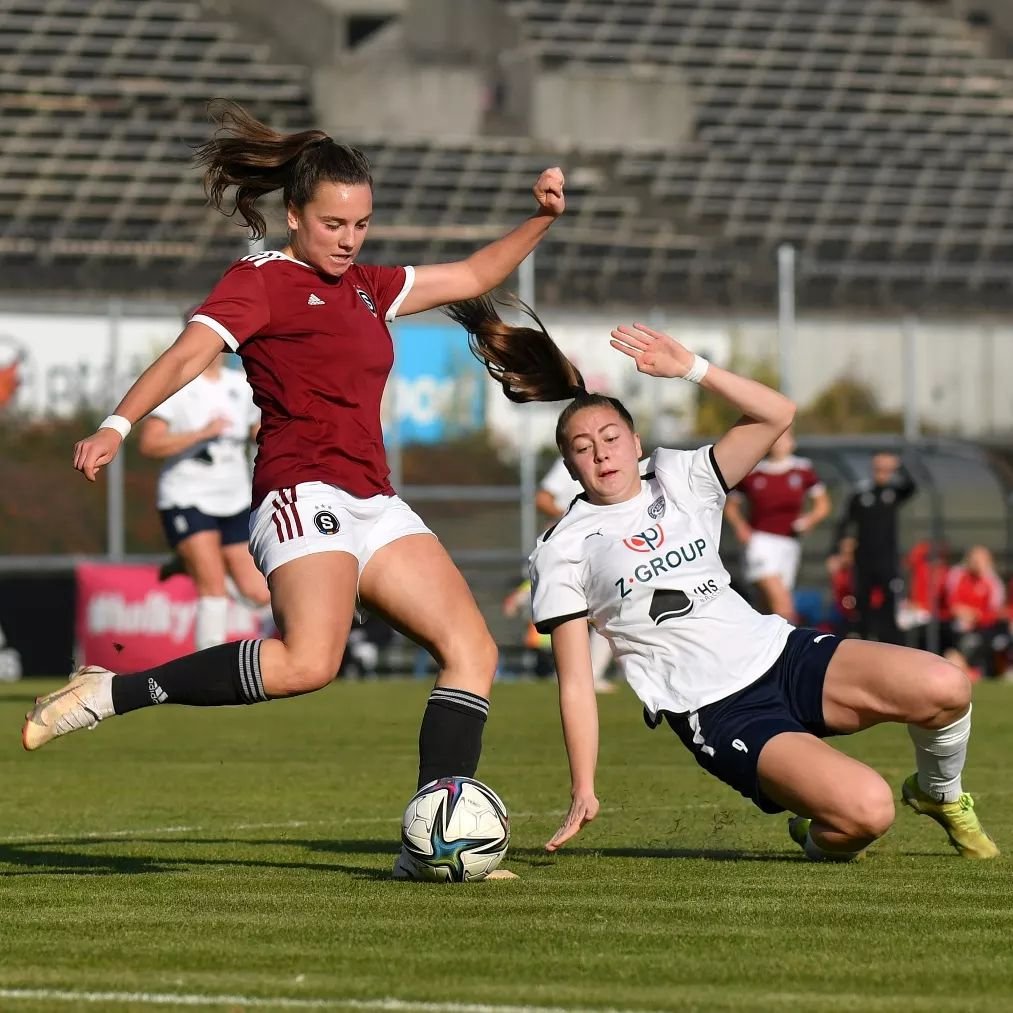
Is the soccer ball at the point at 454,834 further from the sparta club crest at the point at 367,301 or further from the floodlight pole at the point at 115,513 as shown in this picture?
the floodlight pole at the point at 115,513

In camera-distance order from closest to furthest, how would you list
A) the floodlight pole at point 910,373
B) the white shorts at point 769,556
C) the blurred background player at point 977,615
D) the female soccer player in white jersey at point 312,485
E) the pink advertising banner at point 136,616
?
the female soccer player in white jersey at point 312,485 < the white shorts at point 769,556 < the pink advertising banner at point 136,616 < the blurred background player at point 977,615 < the floodlight pole at point 910,373

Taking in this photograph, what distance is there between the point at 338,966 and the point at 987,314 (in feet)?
60.4

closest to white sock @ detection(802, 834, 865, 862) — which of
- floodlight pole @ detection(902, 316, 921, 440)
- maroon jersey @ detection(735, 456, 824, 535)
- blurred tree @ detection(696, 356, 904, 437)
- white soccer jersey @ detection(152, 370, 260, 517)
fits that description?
white soccer jersey @ detection(152, 370, 260, 517)

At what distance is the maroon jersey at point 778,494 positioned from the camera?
53.4 feet

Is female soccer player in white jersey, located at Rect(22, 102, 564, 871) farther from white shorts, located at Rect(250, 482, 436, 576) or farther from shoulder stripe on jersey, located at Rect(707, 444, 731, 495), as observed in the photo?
shoulder stripe on jersey, located at Rect(707, 444, 731, 495)

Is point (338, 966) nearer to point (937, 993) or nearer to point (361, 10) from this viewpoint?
point (937, 993)

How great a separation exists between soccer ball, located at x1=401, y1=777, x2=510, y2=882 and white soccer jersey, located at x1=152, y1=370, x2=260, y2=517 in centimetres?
717

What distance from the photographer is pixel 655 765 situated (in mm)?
9586

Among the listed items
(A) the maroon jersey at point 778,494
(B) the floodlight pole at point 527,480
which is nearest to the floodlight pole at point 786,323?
(B) the floodlight pole at point 527,480

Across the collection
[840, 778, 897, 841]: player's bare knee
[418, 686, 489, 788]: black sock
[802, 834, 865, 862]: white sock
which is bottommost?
[802, 834, 865, 862]: white sock

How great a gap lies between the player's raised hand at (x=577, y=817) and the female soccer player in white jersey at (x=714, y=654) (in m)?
0.05

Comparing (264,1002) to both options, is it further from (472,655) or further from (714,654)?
(714,654)

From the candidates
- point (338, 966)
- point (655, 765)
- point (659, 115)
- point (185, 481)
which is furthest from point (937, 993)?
point (659, 115)

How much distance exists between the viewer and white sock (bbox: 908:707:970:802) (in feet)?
19.3
